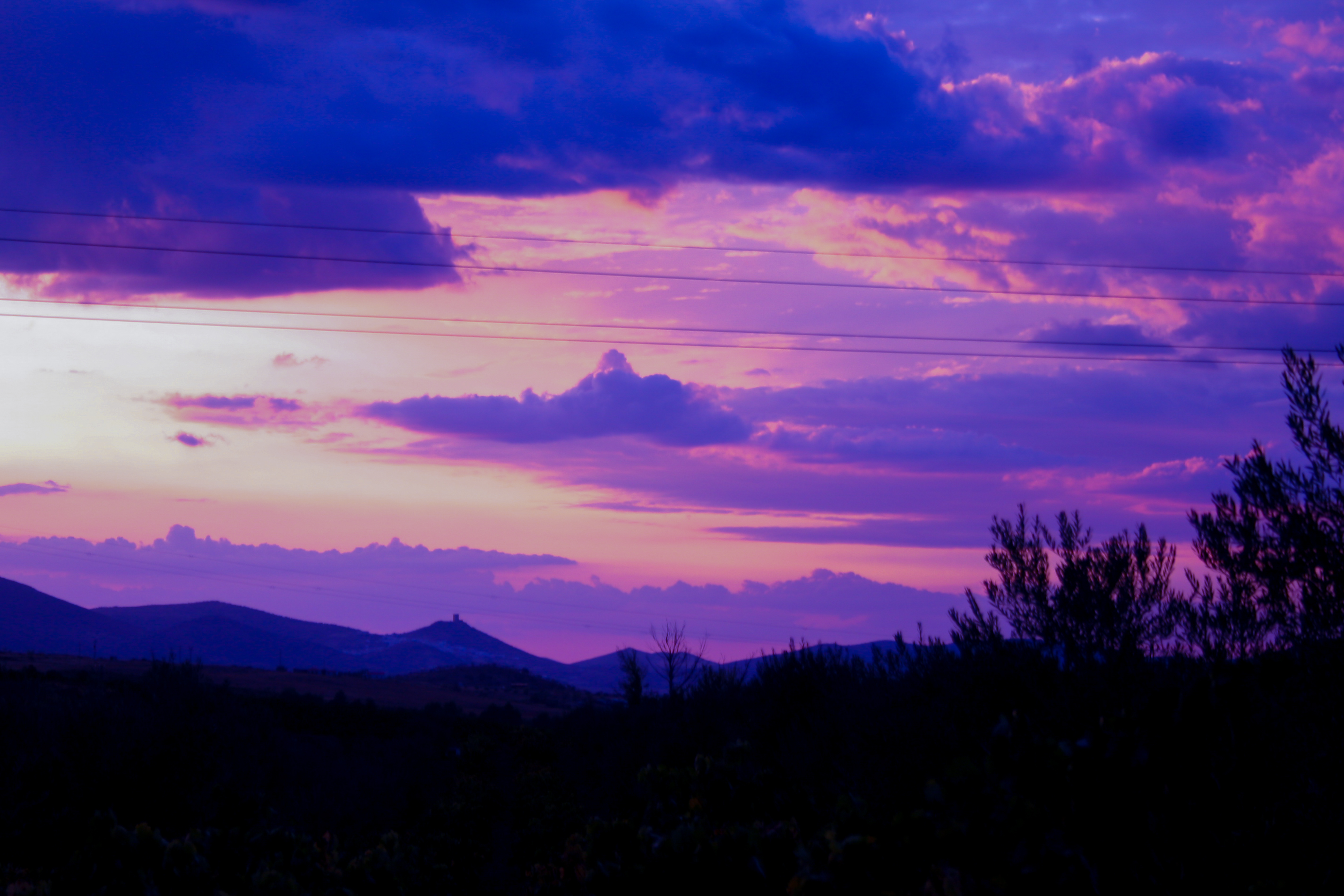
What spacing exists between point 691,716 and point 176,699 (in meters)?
13.6

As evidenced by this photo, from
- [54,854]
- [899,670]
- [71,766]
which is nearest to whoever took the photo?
[54,854]

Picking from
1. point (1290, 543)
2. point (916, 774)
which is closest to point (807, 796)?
point (916, 774)

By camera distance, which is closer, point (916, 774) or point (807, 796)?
point (916, 774)

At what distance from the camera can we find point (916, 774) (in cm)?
1401

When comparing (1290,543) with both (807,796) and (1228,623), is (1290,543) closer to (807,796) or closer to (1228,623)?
(1228,623)

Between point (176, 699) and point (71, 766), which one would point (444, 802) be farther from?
point (71, 766)

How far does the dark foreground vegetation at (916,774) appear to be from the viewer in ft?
20.5

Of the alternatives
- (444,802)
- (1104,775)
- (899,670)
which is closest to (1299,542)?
(1104,775)

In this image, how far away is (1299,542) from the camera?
8898 millimetres

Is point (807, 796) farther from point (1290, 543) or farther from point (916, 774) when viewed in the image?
point (1290, 543)

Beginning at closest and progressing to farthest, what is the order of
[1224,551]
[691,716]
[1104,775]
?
[1104,775], [1224,551], [691,716]

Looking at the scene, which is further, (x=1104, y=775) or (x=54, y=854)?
(x=54, y=854)

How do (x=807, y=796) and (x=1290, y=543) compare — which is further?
(x=807, y=796)

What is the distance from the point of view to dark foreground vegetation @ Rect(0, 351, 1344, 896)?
20.5 ft
